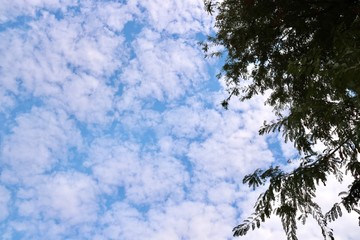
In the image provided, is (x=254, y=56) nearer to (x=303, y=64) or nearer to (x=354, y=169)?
(x=354, y=169)

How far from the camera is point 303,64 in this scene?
308 cm

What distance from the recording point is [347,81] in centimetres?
281

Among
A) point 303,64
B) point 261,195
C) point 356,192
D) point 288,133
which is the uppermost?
point 288,133

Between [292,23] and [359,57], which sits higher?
[292,23]

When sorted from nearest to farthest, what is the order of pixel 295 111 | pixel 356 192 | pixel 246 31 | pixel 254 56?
pixel 356 192, pixel 295 111, pixel 246 31, pixel 254 56

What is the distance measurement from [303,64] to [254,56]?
4.61 meters

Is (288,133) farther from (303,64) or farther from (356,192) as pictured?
(303,64)

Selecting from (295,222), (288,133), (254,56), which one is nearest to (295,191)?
(295,222)

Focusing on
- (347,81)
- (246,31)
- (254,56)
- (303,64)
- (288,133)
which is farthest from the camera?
(254,56)

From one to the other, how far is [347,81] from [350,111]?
1.66 metres

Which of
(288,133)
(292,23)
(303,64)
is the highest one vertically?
(292,23)

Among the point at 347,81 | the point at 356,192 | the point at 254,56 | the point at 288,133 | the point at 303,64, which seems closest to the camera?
the point at 347,81

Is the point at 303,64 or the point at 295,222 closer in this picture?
the point at 303,64

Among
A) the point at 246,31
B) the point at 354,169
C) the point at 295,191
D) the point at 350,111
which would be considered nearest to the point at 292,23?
the point at 246,31
